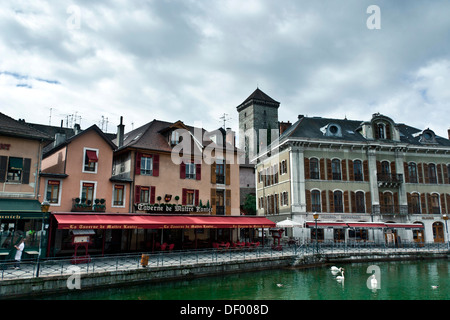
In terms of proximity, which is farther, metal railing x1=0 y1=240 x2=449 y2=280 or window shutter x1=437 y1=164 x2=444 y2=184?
window shutter x1=437 y1=164 x2=444 y2=184

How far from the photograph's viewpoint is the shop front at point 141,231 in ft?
67.4

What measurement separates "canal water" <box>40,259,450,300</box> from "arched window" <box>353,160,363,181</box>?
46.0 feet

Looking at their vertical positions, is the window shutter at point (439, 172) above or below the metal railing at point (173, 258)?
above

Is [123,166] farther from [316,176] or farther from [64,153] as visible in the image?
[316,176]

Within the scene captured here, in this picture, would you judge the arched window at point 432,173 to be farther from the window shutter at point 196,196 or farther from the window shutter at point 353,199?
the window shutter at point 196,196

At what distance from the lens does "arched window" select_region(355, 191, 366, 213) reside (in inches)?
1384

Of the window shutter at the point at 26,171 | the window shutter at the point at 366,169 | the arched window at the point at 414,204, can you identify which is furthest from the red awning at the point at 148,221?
the arched window at the point at 414,204

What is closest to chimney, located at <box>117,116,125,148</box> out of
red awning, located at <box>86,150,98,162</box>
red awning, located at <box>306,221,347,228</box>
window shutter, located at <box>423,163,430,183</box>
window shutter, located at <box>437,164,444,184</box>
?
red awning, located at <box>86,150,98,162</box>

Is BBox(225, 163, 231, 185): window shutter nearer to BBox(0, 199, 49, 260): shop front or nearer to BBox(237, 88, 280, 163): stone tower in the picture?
BBox(0, 199, 49, 260): shop front

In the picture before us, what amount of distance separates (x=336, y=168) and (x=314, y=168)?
2.48 meters

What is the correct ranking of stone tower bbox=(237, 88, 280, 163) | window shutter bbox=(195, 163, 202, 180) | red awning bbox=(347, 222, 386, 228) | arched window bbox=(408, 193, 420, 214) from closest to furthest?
window shutter bbox=(195, 163, 202, 180)
red awning bbox=(347, 222, 386, 228)
arched window bbox=(408, 193, 420, 214)
stone tower bbox=(237, 88, 280, 163)
